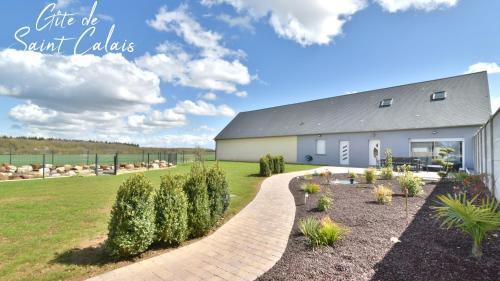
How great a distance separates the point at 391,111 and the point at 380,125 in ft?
6.42

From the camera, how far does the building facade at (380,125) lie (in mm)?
17641

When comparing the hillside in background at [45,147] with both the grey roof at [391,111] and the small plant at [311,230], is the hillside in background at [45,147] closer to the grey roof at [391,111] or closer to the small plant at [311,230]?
the grey roof at [391,111]

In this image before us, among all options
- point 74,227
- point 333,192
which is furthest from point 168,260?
point 333,192

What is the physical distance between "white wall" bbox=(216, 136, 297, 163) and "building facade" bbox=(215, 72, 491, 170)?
0.10 meters

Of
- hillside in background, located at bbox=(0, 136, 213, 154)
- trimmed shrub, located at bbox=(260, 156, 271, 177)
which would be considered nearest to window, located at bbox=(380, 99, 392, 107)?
trimmed shrub, located at bbox=(260, 156, 271, 177)

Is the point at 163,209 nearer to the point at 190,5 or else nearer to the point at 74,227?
the point at 74,227

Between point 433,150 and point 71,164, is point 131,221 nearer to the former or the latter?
point 433,150

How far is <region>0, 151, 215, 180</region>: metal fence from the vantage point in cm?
1763

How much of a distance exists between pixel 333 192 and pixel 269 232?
15.3ft

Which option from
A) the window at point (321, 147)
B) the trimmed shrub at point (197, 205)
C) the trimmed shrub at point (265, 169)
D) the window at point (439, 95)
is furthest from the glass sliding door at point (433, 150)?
the trimmed shrub at point (197, 205)

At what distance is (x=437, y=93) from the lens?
20.5 m

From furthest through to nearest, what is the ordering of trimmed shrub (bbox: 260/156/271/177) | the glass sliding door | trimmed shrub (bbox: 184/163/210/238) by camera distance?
the glass sliding door
trimmed shrub (bbox: 260/156/271/177)
trimmed shrub (bbox: 184/163/210/238)

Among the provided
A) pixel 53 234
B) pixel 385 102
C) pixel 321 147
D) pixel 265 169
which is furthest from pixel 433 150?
pixel 53 234

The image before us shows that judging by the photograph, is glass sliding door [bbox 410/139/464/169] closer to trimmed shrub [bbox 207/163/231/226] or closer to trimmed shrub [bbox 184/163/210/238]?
trimmed shrub [bbox 207/163/231/226]
